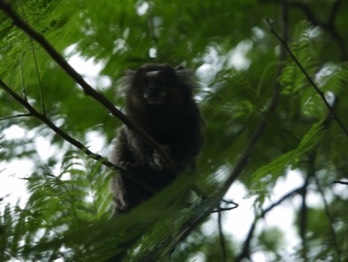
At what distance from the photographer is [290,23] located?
804 cm

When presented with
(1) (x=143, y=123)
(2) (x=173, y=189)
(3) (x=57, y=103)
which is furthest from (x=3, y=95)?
(2) (x=173, y=189)

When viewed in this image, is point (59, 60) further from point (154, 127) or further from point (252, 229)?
point (252, 229)

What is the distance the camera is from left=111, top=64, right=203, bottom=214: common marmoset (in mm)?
6562

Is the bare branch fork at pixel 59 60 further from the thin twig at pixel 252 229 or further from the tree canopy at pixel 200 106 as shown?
the thin twig at pixel 252 229

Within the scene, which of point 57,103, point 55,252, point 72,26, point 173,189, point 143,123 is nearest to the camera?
point 173,189

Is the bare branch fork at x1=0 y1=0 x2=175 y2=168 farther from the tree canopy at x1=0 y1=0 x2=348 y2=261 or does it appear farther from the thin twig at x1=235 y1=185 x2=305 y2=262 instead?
the thin twig at x1=235 y1=185 x2=305 y2=262

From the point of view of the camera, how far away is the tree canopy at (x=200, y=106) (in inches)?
134

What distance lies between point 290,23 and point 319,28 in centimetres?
65

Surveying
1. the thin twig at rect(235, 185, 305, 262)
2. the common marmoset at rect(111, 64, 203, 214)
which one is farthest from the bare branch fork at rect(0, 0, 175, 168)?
the thin twig at rect(235, 185, 305, 262)

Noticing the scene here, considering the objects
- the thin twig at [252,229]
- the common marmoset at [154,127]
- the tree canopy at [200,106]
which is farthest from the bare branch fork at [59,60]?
the thin twig at [252,229]

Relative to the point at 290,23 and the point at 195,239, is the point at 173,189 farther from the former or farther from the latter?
the point at 290,23

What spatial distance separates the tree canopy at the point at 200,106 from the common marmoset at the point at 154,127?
16 cm

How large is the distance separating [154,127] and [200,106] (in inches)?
23.3

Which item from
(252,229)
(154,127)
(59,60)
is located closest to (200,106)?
(154,127)
